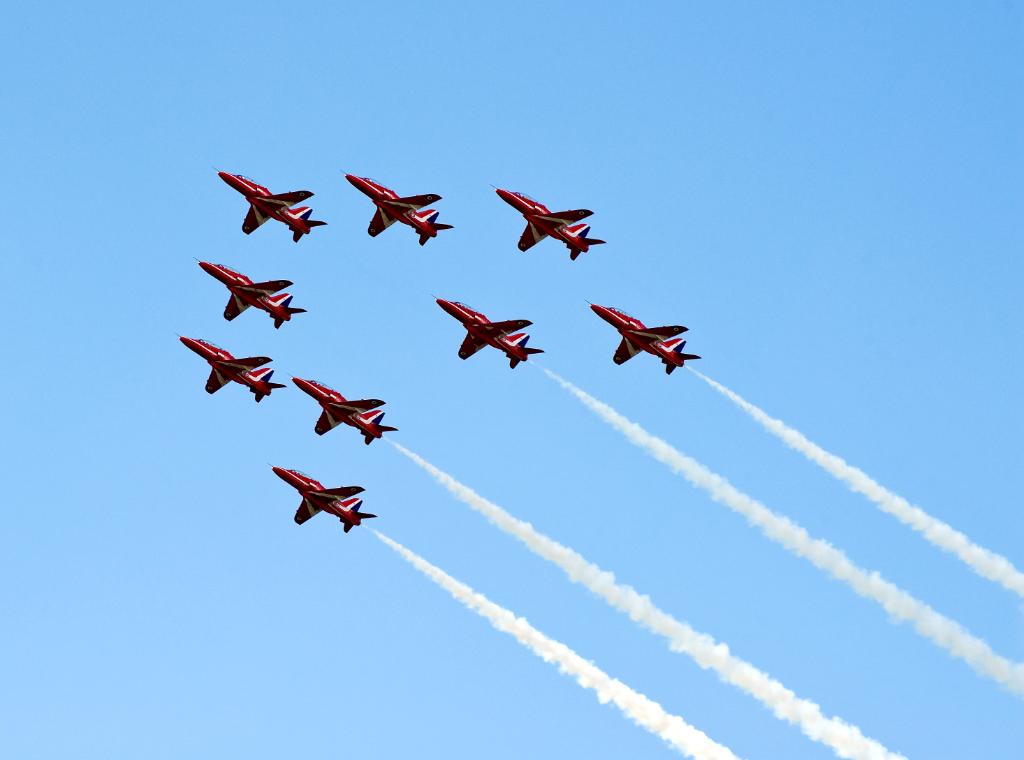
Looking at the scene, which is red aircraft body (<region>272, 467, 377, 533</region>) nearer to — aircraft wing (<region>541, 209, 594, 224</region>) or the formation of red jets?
the formation of red jets

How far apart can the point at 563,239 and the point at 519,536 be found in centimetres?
2285

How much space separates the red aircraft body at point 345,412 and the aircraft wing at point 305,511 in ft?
→ 17.3

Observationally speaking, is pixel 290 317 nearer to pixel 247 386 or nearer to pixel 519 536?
pixel 247 386

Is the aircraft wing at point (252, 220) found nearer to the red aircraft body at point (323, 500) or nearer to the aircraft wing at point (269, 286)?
the aircraft wing at point (269, 286)

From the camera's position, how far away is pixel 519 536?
4781 inches

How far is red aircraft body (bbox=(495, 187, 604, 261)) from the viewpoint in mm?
127000

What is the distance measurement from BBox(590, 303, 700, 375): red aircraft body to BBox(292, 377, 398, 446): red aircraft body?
1843 centimetres

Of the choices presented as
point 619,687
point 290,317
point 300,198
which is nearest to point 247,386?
point 290,317

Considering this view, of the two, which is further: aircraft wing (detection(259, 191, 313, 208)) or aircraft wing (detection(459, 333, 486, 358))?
aircraft wing (detection(259, 191, 313, 208))

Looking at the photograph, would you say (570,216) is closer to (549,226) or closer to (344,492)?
(549,226)

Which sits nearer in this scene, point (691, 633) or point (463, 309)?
point (691, 633)

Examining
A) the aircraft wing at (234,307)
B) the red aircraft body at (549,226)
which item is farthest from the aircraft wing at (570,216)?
the aircraft wing at (234,307)

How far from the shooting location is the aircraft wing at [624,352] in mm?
126875

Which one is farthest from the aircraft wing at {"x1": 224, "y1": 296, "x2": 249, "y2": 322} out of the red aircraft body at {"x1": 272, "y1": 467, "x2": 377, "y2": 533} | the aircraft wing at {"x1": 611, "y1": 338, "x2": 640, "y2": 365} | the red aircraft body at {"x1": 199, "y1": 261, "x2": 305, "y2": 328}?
the aircraft wing at {"x1": 611, "y1": 338, "x2": 640, "y2": 365}
